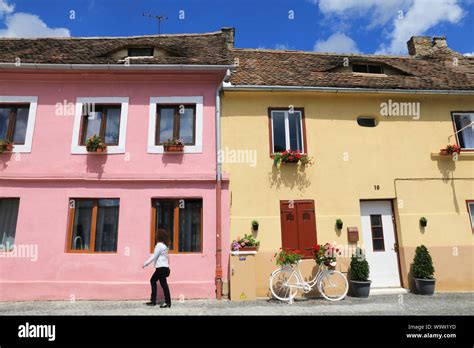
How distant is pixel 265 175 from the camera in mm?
8812

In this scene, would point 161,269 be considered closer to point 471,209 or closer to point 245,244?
point 245,244

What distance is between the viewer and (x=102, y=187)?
27.7 feet

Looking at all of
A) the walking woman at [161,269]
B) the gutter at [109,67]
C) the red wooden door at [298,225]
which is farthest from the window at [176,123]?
the red wooden door at [298,225]

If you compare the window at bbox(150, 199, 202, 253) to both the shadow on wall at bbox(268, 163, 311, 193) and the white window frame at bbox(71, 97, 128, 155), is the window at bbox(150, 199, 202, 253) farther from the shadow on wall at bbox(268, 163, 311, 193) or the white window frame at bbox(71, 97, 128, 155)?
the shadow on wall at bbox(268, 163, 311, 193)

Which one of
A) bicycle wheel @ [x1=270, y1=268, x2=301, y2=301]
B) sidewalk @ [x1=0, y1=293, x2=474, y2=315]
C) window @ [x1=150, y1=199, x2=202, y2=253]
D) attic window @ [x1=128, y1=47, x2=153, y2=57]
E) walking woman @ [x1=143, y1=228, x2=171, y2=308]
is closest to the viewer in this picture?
sidewalk @ [x1=0, y1=293, x2=474, y2=315]

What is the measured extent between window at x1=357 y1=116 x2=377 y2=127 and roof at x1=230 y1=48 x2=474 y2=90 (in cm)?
91

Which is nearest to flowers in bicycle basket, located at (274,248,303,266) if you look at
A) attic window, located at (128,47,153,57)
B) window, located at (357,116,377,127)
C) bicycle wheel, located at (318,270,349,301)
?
bicycle wheel, located at (318,270,349,301)

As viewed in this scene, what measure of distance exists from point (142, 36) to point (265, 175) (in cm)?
766

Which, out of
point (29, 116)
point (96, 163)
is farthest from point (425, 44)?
point (29, 116)

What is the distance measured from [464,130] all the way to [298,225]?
597 cm

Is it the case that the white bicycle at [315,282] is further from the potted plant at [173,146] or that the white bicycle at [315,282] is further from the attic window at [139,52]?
the attic window at [139,52]

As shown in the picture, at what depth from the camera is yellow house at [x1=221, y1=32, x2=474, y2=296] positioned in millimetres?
8609
